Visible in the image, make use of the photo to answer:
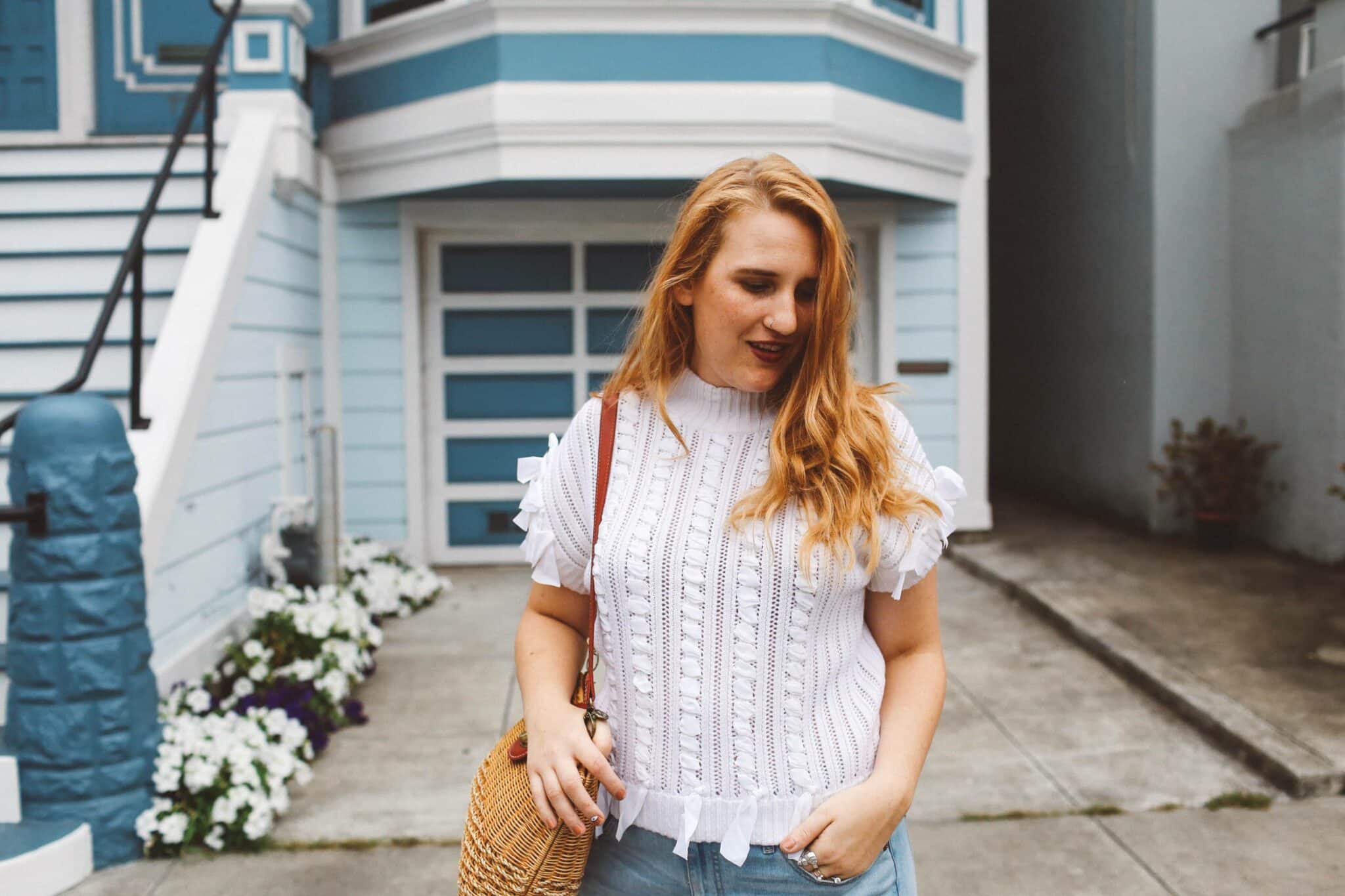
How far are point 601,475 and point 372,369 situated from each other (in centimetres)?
659

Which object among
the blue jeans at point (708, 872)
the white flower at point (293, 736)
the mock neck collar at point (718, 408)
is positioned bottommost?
the white flower at point (293, 736)

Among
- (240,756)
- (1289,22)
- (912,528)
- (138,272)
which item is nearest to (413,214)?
(138,272)

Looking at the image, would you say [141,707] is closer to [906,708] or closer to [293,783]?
[293,783]

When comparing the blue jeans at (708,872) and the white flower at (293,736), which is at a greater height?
the blue jeans at (708,872)

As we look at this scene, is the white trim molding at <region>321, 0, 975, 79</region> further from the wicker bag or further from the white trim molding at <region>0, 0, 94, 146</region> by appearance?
the wicker bag

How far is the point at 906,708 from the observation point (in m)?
1.60

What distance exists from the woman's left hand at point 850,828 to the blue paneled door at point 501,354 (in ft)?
21.9

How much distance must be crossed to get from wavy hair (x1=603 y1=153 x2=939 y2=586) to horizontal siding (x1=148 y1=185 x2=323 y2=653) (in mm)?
3619

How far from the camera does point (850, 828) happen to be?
1.48m

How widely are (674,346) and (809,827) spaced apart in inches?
26.4

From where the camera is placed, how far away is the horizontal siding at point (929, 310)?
8180 mm

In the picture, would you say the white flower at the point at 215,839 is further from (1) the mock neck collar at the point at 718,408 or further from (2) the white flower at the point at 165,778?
(1) the mock neck collar at the point at 718,408

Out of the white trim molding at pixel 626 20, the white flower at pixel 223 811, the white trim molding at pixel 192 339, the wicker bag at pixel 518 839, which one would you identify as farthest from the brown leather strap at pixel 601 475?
the white trim molding at pixel 626 20

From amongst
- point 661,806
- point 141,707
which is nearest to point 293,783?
point 141,707
